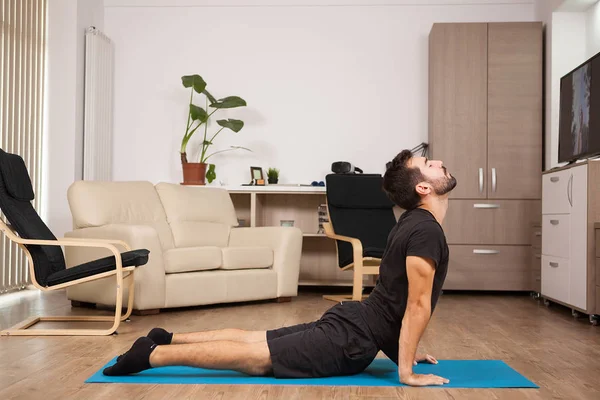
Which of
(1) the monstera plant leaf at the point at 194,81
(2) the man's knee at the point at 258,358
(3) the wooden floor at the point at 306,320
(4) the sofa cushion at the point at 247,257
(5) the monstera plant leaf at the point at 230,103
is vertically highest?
(1) the monstera plant leaf at the point at 194,81

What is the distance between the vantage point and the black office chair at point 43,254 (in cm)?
358

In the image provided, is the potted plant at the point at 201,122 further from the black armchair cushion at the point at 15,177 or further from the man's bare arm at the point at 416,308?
the man's bare arm at the point at 416,308

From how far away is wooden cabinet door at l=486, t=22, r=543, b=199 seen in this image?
5.79 metres

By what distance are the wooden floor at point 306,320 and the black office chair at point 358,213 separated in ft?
1.75

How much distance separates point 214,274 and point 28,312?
123cm

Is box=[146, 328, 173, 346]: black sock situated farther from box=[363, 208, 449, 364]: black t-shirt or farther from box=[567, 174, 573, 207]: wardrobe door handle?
box=[567, 174, 573, 207]: wardrobe door handle

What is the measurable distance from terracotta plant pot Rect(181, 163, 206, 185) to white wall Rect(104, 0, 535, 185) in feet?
1.23

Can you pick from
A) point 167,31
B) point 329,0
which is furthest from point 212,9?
point 329,0

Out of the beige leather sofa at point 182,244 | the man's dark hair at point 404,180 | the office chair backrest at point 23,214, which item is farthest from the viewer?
the beige leather sofa at point 182,244

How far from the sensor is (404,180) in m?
2.54

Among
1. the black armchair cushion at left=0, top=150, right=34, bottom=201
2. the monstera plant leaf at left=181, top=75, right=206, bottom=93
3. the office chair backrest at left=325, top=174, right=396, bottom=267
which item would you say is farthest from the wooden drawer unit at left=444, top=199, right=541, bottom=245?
the black armchair cushion at left=0, top=150, right=34, bottom=201

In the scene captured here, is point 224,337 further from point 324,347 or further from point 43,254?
point 43,254

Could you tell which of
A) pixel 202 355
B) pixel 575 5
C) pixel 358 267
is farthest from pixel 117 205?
pixel 575 5

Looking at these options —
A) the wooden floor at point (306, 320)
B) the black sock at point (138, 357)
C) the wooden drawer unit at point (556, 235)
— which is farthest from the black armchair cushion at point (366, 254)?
the black sock at point (138, 357)
